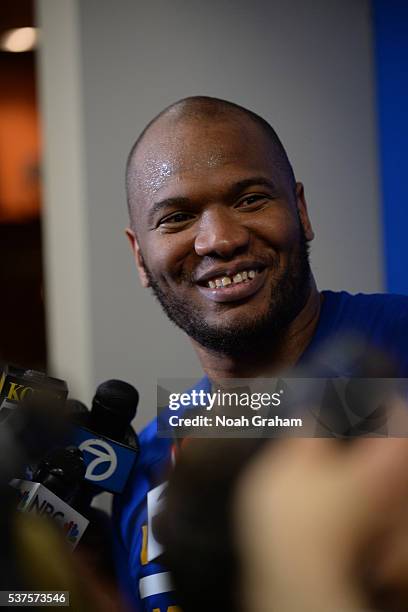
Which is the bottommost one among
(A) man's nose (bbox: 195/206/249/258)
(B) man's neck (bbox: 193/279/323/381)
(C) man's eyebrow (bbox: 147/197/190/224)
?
(B) man's neck (bbox: 193/279/323/381)

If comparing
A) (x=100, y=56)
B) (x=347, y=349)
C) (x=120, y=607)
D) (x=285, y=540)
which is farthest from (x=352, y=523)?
(x=100, y=56)

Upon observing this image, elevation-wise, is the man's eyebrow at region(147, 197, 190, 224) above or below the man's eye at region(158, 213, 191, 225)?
above

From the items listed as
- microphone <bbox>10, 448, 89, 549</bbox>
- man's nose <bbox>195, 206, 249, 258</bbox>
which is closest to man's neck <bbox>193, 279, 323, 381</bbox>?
man's nose <bbox>195, 206, 249, 258</bbox>

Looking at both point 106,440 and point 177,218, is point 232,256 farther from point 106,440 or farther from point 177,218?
point 106,440

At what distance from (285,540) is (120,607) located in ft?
0.91

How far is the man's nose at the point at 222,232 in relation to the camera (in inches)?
37.5

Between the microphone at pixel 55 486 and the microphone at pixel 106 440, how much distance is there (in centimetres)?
2

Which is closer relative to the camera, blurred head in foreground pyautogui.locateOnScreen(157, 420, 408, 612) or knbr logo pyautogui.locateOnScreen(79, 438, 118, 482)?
blurred head in foreground pyautogui.locateOnScreen(157, 420, 408, 612)

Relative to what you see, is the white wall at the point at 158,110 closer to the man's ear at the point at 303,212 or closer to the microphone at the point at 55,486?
the man's ear at the point at 303,212

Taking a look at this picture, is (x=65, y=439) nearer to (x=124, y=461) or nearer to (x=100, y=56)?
(x=124, y=461)

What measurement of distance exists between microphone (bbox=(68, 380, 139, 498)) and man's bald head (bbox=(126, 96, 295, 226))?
0.77ft

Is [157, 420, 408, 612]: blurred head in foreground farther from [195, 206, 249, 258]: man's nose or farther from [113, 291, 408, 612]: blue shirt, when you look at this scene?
[195, 206, 249, 258]: man's nose

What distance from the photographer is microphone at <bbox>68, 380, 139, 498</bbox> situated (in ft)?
3.31

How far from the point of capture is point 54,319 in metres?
1.17
